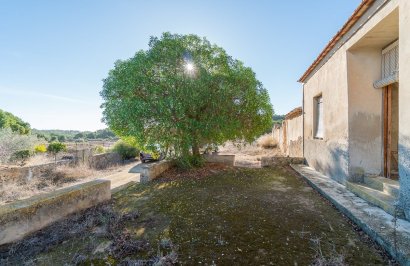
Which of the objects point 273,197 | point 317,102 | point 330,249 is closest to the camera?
point 330,249

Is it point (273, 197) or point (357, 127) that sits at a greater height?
point (357, 127)

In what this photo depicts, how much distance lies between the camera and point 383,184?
4.70 meters

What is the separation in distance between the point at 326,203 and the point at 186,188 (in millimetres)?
3775

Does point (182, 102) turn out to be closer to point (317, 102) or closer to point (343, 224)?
point (317, 102)

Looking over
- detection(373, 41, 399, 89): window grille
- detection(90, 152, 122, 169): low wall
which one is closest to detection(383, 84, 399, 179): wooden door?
detection(373, 41, 399, 89): window grille

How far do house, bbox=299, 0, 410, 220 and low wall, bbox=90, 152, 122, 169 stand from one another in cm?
1285

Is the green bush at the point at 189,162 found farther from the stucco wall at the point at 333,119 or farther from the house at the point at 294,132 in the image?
the house at the point at 294,132

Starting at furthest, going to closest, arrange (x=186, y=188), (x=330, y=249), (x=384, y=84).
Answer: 1. (x=186, y=188)
2. (x=384, y=84)
3. (x=330, y=249)

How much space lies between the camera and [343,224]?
12.5 feet

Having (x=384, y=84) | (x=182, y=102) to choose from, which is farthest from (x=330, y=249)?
(x=182, y=102)

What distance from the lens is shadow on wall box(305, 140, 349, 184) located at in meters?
5.95

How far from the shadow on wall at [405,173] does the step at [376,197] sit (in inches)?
5.8

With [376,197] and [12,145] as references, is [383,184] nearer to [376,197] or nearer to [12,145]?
[376,197]

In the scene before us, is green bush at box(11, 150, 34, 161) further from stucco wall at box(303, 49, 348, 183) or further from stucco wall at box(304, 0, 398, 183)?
stucco wall at box(304, 0, 398, 183)
